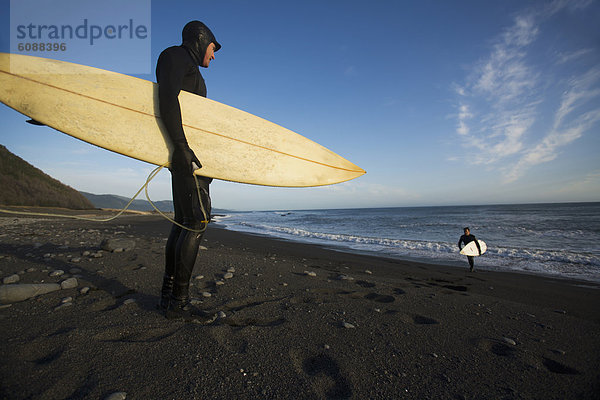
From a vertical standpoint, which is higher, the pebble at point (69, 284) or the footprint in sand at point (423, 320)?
the pebble at point (69, 284)

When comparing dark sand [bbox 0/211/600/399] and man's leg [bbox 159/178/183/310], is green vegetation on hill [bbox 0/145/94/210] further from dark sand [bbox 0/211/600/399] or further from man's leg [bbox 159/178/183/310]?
man's leg [bbox 159/178/183/310]

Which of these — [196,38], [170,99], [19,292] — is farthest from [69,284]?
[196,38]

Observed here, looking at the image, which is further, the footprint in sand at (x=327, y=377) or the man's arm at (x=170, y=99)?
the man's arm at (x=170, y=99)

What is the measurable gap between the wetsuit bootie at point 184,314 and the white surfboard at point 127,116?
107 cm

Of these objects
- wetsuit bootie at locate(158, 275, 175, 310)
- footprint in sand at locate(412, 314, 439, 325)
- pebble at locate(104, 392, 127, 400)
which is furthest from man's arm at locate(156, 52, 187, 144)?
footprint in sand at locate(412, 314, 439, 325)

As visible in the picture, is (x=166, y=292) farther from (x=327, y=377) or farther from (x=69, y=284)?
(x=327, y=377)

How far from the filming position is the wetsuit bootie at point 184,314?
1872mm

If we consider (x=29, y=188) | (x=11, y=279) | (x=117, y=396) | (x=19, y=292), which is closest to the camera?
(x=117, y=396)

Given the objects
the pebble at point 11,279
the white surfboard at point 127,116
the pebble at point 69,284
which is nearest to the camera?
the white surfboard at point 127,116

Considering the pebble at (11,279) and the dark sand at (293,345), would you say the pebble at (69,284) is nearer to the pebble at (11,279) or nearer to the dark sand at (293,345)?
the dark sand at (293,345)

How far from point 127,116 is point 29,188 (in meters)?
25.3

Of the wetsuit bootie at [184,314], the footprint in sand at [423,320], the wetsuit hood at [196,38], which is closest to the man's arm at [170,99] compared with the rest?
the wetsuit hood at [196,38]

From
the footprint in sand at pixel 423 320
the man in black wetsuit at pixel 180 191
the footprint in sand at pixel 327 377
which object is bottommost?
the footprint in sand at pixel 423 320

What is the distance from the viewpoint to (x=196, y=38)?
217 centimetres
